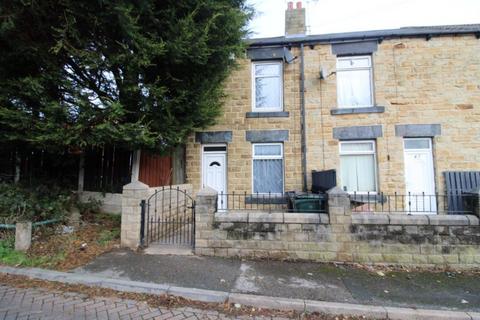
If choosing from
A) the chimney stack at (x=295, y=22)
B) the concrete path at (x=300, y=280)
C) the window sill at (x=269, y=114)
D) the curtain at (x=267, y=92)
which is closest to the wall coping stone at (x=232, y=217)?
the concrete path at (x=300, y=280)

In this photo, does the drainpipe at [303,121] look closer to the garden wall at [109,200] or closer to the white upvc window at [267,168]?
the white upvc window at [267,168]

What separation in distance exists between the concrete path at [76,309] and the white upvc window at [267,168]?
19.5ft

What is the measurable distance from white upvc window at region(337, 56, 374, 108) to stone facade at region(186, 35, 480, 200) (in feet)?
0.84

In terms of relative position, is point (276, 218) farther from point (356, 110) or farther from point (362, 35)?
point (362, 35)

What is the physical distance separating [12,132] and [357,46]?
10327mm

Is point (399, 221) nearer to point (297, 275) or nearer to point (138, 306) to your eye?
point (297, 275)

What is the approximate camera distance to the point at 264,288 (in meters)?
4.01

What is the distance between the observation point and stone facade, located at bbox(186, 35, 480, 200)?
27.8 ft

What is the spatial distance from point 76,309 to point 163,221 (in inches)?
128

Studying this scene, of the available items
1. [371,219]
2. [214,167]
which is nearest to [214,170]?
[214,167]

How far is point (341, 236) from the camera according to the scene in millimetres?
5090

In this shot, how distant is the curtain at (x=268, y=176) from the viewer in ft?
30.1

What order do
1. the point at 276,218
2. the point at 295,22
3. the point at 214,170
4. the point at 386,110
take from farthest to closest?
the point at 295,22, the point at 214,170, the point at 386,110, the point at 276,218

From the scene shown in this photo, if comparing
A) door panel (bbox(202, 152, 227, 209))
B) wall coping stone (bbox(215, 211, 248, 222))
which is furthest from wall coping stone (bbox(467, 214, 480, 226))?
door panel (bbox(202, 152, 227, 209))
